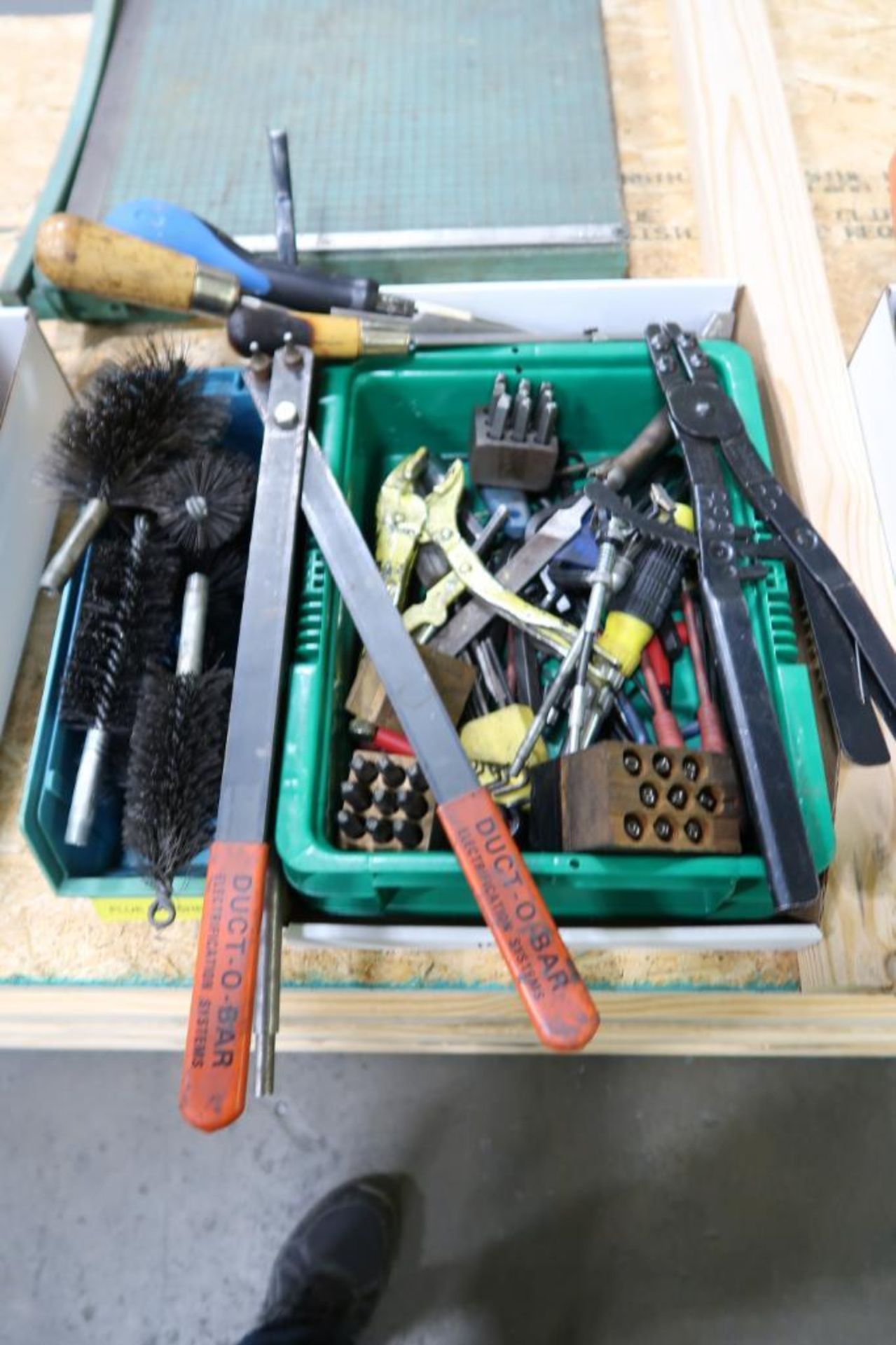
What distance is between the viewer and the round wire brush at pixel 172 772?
595 millimetres

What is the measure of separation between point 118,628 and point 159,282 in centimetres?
28

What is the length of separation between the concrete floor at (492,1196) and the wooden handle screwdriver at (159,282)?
2.55ft

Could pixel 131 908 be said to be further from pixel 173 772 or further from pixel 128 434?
pixel 128 434

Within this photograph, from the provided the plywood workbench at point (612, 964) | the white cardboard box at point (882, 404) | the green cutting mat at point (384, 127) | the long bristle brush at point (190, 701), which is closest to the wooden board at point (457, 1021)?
the plywood workbench at point (612, 964)

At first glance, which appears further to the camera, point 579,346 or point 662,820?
point 579,346

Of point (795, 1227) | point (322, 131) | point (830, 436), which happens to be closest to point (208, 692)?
point (830, 436)

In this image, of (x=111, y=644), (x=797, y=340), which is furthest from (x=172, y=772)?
(x=797, y=340)

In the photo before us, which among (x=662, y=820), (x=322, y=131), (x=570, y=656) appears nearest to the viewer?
(x=662, y=820)

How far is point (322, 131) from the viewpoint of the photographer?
38.3 inches

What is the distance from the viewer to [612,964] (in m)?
0.69

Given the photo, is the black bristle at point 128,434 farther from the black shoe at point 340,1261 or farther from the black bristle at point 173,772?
the black shoe at point 340,1261

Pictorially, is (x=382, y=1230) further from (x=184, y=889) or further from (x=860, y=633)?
(x=860, y=633)

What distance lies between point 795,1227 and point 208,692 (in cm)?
88

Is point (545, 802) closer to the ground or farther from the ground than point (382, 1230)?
farther from the ground
